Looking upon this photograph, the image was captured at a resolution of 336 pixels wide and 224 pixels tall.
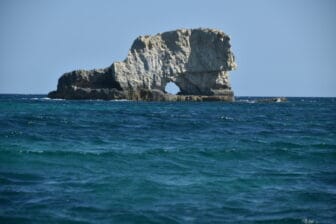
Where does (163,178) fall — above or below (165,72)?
below

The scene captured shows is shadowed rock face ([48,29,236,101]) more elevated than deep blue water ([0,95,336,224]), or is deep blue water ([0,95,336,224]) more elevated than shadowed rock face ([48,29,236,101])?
shadowed rock face ([48,29,236,101])

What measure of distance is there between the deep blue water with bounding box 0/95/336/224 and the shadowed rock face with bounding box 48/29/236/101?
56.4 metres

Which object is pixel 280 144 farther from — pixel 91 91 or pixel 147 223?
pixel 91 91

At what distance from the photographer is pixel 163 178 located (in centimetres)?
1420

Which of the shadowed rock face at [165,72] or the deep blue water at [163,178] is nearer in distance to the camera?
the deep blue water at [163,178]

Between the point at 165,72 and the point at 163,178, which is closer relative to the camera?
the point at 163,178

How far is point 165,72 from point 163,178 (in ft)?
237

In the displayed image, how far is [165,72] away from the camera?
8588cm

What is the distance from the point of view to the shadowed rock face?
268ft

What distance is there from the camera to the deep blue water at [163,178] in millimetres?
10531

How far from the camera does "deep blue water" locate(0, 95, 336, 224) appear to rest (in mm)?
10531

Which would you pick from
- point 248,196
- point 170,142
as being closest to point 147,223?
point 248,196

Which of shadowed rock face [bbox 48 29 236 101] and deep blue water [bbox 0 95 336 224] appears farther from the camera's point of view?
shadowed rock face [bbox 48 29 236 101]

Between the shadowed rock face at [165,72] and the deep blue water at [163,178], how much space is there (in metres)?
56.4
